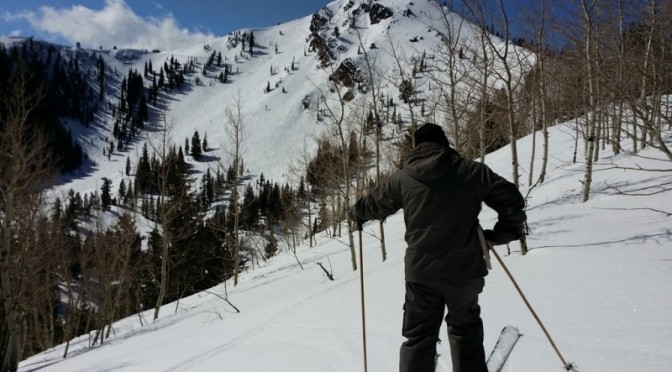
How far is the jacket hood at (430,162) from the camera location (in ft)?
8.76

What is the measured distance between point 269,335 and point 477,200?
4872 millimetres

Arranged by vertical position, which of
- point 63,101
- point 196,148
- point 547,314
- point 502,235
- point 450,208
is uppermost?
point 63,101

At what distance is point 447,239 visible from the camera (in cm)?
274

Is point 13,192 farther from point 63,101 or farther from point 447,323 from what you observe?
point 63,101

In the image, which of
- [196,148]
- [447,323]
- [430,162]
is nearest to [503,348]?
[447,323]

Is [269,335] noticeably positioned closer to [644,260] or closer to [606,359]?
[606,359]

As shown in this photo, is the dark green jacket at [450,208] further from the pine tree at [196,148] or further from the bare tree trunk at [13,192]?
the pine tree at [196,148]

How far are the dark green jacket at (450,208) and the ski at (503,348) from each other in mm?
1170

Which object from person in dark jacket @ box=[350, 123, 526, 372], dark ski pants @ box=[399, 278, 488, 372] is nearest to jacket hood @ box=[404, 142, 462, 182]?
person in dark jacket @ box=[350, 123, 526, 372]

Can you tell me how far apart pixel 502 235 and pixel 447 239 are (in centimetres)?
47

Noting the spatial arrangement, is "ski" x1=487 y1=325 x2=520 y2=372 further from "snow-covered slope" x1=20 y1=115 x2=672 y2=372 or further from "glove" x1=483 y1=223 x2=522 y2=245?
"glove" x1=483 y1=223 x2=522 y2=245

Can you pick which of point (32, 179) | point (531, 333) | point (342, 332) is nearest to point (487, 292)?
point (531, 333)

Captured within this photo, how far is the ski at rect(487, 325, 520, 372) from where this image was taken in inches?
132

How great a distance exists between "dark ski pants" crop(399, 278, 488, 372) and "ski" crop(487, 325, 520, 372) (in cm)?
66
